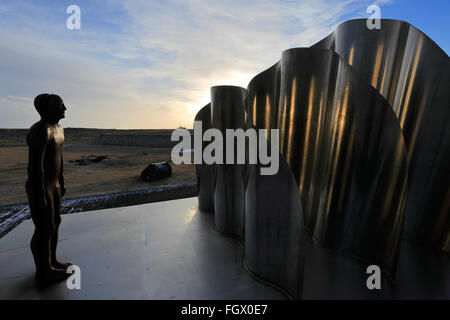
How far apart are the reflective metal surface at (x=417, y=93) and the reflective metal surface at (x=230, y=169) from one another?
7.20 feet

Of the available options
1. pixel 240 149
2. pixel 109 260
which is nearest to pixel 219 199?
pixel 240 149

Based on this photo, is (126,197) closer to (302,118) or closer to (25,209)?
(25,209)

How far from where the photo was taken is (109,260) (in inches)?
145

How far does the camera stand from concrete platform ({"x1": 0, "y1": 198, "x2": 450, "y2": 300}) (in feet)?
9.61

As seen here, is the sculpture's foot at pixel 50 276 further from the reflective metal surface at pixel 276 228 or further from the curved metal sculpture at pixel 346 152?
the reflective metal surface at pixel 276 228

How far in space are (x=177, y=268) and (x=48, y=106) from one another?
3.01 metres

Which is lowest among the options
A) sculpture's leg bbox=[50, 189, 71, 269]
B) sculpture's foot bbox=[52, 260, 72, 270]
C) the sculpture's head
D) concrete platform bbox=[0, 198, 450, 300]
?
concrete platform bbox=[0, 198, 450, 300]

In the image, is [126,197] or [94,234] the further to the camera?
[126,197]

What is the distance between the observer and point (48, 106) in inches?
110

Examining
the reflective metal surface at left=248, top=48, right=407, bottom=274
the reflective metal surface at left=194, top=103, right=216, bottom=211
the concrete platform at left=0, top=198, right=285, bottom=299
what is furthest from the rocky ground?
the reflective metal surface at left=248, top=48, right=407, bottom=274

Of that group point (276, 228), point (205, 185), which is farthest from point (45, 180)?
point (205, 185)

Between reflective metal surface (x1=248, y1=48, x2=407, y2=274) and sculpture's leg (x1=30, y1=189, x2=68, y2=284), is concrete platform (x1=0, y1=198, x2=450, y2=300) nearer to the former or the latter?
sculpture's leg (x1=30, y1=189, x2=68, y2=284)

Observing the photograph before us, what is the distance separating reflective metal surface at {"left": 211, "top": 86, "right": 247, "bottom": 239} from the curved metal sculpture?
2cm

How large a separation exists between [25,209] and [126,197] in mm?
2850
